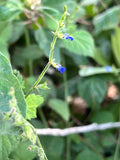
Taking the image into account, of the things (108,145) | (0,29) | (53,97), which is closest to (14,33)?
(0,29)

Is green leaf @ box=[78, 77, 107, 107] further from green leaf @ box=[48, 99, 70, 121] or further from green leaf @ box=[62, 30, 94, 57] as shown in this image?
green leaf @ box=[62, 30, 94, 57]

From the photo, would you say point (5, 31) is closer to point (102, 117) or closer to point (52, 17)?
point (52, 17)

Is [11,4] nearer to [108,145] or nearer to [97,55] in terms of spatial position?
[97,55]

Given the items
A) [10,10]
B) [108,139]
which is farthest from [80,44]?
[108,139]

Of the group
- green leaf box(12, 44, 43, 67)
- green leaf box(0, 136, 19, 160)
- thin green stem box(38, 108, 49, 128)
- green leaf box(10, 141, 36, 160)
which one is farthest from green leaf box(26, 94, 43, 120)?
green leaf box(12, 44, 43, 67)

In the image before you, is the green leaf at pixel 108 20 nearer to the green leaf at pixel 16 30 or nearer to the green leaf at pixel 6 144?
the green leaf at pixel 16 30

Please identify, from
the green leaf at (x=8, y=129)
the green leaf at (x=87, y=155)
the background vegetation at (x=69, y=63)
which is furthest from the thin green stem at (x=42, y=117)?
the green leaf at (x=8, y=129)
